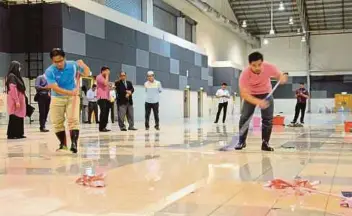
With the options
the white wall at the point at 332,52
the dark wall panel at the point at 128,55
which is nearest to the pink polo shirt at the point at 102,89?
the dark wall panel at the point at 128,55

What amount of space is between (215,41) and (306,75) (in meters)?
11.4

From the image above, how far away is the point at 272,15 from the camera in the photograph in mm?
39438

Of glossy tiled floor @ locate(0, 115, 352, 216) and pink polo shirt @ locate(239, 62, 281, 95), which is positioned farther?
pink polo shirt @ locate(239, 62, 281, 95)

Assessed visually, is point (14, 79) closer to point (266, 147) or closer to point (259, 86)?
point (259, 86)

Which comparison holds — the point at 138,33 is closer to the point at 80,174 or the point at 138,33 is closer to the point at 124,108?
the point at 124,108

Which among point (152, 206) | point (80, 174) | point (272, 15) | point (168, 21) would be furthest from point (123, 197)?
point (272, 15)

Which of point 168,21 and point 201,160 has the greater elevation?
point 168,21

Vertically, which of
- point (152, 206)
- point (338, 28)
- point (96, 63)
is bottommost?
point (152, 206)

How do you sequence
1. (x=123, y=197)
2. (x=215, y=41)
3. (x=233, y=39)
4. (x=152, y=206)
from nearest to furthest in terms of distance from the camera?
(x=152, y=206)
(x=123, y=197)
(x=215, y=41)
(x=233, y=39)

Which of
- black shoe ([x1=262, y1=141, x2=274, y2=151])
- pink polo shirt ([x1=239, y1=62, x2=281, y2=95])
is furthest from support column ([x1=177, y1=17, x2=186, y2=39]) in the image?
black shoe ([x1=262, y1=141, x2=274, y2=151])

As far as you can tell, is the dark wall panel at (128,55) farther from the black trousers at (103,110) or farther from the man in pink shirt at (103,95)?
the black trousers at (103,110)

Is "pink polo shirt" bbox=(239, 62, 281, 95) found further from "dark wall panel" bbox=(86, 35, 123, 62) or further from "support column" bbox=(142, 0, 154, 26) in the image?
"support column" bbox=(142, 0, 154, 26)

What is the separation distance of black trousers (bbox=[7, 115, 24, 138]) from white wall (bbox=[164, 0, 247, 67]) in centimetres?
1963

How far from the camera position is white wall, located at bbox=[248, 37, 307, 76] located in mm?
45438
